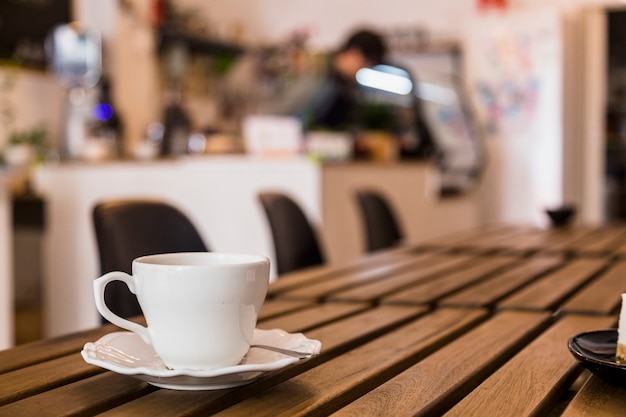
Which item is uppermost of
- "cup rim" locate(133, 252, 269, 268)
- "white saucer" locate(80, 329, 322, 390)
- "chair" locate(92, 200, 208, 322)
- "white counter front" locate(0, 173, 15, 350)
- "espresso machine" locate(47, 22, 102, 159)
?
"espresso machine" locate(47, 22, 102, 159)

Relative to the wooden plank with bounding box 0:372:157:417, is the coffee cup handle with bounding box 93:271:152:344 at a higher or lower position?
higher

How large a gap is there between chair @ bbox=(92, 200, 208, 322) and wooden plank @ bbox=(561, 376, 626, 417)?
96 centimetres

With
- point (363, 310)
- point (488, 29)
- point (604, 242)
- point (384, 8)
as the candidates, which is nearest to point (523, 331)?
point (363, 310)

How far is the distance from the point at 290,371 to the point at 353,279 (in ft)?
2.40

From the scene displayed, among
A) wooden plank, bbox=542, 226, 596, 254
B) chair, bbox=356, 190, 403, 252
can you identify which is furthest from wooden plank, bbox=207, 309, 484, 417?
chair, bbox=356, 190, 403, 252

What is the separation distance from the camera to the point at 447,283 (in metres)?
1.47

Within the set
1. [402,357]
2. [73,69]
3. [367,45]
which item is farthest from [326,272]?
[73,69]

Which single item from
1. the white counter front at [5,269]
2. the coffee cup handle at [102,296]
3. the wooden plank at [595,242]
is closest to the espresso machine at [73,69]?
the white counter front at [5,269]

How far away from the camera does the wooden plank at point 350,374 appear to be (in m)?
0.68

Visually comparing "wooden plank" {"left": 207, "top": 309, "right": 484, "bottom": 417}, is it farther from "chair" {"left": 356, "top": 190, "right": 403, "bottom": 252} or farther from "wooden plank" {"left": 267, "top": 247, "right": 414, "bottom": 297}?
"chair" {"left": 356, "top": 190, "right": 403, "bottom": 252}

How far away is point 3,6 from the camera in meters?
4.29

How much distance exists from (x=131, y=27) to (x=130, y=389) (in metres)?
4.60

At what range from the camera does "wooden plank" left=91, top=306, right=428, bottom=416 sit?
0.67 m

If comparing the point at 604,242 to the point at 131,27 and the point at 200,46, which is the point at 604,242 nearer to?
the point at 131,27
